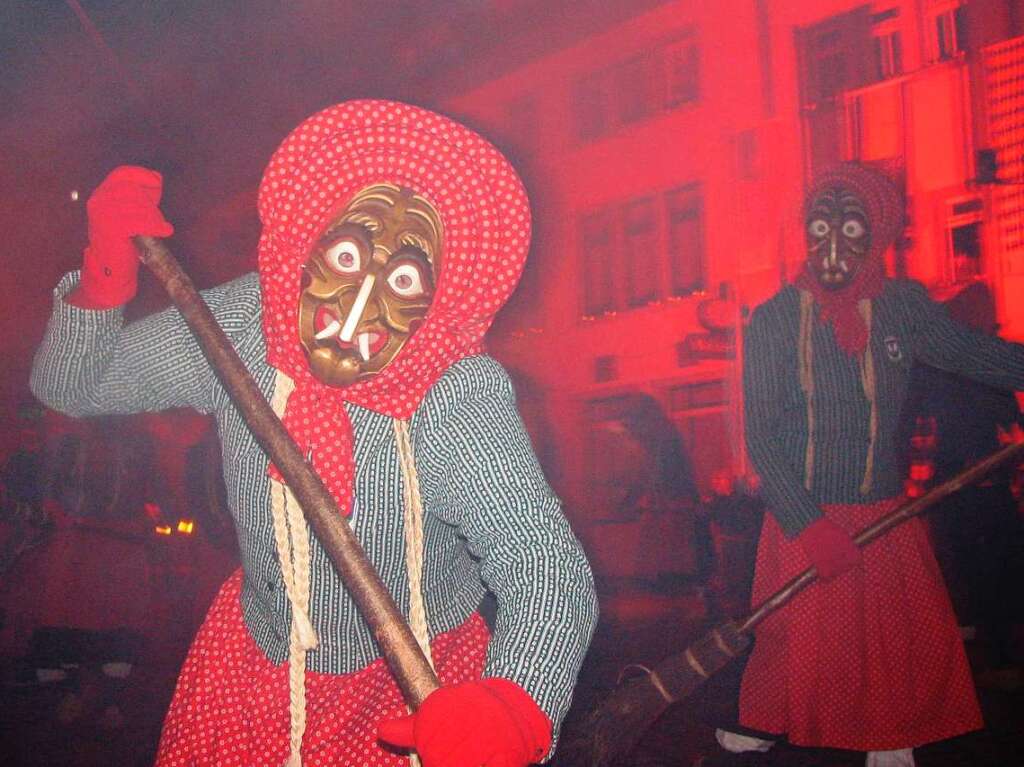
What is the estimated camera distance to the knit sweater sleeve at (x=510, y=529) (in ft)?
3.43

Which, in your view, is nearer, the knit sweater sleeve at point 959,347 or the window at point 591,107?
the knit sweater sleeve at point 959,347

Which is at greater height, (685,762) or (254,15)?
(254,15)

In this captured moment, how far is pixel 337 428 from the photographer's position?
4.24 ft

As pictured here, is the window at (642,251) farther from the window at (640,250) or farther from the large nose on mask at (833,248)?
the large nose on mask at (833,248)

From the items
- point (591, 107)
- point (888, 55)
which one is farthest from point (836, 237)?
point (591, 107)

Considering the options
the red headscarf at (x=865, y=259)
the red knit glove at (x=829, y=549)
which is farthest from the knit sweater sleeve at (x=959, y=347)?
the red knit glove at (x=829, y=549)

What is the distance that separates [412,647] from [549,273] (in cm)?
439

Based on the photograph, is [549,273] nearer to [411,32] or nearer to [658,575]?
[411,32]

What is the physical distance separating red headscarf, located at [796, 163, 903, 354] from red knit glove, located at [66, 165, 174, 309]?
185 cm

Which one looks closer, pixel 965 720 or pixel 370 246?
pixel 370 246

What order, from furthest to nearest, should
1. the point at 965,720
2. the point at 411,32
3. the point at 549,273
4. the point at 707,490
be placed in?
1. the point at 549,273
2. the point at 411,32
3. the point at 707,490
4. the point at 965,720

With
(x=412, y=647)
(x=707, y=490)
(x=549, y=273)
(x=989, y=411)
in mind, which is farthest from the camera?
(x=549, y=273)

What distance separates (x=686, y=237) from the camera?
462 cm

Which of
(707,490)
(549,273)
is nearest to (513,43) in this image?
(549,273)
